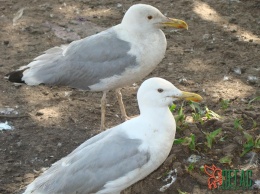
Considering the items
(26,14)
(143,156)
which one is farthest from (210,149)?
(26,14)

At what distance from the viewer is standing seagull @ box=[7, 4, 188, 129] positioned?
5.55m

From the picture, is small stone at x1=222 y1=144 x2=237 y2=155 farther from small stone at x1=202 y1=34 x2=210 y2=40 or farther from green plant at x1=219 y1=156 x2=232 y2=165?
small stone at x1=202 y1=34 x2=210 y2=40

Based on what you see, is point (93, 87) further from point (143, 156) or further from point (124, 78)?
point (143, 156)

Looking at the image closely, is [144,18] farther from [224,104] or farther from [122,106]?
[224,104]

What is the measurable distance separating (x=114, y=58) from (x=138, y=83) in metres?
1.18

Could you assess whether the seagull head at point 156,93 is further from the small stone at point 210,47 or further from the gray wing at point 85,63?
the small stone at point 210,47

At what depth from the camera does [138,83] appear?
6.71 m

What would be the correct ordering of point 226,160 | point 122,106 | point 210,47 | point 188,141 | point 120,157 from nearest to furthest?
1. point 120,157
2. point 226,160
3. point 188,141
4. point 122,106
5. point 210,47

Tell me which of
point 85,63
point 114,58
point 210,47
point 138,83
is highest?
point 114,58

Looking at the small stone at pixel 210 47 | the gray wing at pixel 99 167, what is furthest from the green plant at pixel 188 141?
the small stone at pixel 210 47

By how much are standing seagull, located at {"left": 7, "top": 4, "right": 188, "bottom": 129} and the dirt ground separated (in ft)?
1.54

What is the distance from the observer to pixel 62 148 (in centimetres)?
557

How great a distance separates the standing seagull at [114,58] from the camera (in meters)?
5.55

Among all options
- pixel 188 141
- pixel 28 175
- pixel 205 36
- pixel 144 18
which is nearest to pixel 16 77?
pixel 28 175
